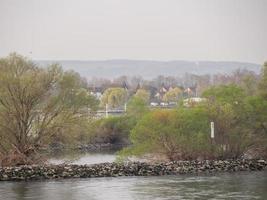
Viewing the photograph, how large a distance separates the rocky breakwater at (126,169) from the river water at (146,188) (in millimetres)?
1414

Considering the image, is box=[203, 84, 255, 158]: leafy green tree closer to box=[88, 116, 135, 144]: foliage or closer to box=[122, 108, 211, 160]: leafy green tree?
box=[122, 108, 211, 160]: leafy green tree

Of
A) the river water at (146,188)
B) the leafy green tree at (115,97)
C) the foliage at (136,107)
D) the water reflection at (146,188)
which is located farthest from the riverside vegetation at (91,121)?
the leafy green tree at (115,97)

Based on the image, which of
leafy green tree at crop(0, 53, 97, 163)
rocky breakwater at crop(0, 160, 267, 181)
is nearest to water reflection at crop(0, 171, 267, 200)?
rocky breakwater at crop(0, 160, 267, 181)

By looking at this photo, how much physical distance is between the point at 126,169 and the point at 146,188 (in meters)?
7.78

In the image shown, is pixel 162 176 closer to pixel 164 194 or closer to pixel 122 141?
pixel 164 194

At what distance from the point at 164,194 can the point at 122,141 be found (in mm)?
64723

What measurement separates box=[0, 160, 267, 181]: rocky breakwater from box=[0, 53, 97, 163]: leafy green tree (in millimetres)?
4116

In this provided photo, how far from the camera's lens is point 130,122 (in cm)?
9575

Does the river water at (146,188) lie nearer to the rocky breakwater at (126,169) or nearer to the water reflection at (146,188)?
the water reflection at (146,188)

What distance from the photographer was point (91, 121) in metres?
49.0

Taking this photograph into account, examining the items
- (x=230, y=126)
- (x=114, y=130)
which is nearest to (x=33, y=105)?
(x=230, y=126)

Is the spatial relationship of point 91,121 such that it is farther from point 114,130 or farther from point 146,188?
point 114,130

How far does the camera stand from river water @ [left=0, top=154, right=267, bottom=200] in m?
32.8

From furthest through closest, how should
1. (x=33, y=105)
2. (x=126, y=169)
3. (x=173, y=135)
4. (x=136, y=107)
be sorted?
(x=136, y=107) → (x=173, y=135) → (x=33, y=105) → (x=126, y=169)
